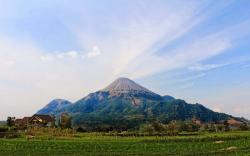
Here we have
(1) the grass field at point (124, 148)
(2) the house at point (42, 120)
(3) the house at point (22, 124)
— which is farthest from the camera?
(2) the house at point (42, 120)

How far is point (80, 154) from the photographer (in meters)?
48.6

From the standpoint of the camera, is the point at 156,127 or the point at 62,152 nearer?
the point at 62,152

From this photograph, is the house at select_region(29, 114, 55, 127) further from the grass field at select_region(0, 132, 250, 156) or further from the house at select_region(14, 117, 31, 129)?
the grass field at select_region(0, 132, 250, 156)

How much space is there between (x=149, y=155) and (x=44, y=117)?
135 m

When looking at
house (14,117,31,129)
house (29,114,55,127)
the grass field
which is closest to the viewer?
the grass field

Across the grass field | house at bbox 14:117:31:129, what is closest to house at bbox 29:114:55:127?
house at bbox 14:117:31:129

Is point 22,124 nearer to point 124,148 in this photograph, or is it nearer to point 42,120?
point 42,120

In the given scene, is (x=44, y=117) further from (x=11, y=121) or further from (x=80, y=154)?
(x=80, y=154)

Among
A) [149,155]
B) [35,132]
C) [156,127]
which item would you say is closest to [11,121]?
[35,132]

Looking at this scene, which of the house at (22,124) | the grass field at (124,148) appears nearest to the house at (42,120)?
the house at (22,124)

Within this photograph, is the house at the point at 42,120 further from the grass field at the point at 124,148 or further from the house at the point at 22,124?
the grass field at the point at 124,148

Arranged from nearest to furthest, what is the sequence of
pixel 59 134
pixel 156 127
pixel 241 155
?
1. pixel 241 155
2. pixel 59 134
3. pixel 156 127

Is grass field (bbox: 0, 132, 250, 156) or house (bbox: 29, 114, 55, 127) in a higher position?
house (bbox: 29, 114, 55, 127)

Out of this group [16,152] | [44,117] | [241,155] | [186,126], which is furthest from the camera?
[44,117]
